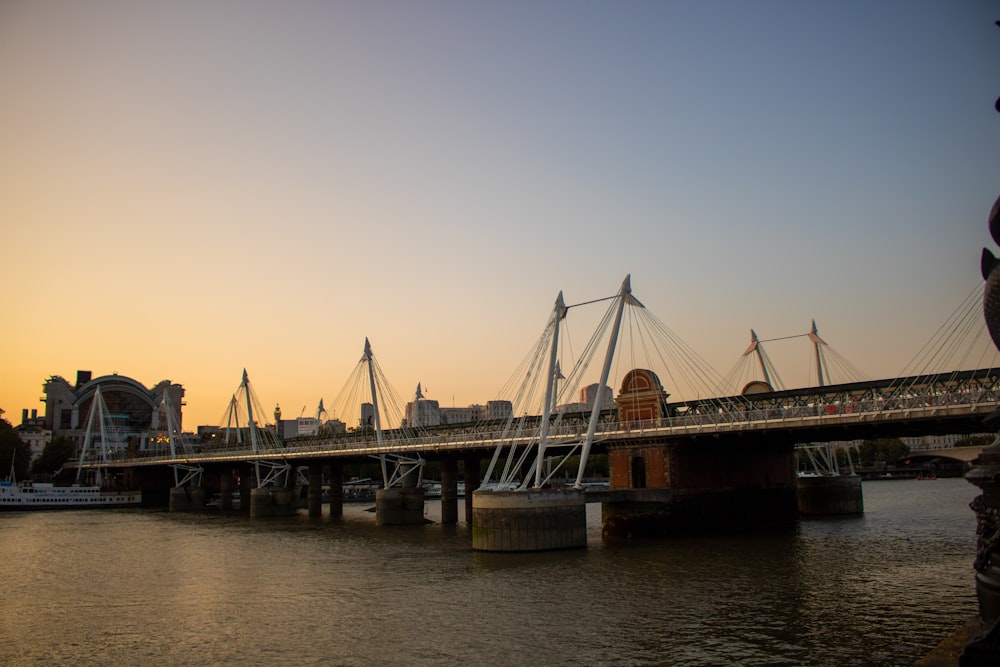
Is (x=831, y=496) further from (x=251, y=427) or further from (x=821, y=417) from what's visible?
A: (x=251, y=427)

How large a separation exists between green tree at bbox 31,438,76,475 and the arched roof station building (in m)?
15.4

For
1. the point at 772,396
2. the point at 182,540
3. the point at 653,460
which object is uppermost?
the point at 772,396

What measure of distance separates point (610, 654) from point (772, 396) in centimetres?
4577

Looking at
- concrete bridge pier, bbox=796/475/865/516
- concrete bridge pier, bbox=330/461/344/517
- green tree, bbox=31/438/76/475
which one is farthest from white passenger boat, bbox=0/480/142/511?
concrete bridge pier, bbox=796/475/865/516

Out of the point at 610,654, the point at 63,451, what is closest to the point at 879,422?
the point at 610,654

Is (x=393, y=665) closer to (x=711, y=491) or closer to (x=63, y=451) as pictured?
(x=711, y=491)

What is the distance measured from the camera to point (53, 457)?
A: 157250mm

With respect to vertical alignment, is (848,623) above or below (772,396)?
below

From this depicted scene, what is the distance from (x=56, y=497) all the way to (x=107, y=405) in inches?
2580

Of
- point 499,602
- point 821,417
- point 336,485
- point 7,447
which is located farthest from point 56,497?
point 821,417

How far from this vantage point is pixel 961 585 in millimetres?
34250

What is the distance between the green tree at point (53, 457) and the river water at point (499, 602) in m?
111

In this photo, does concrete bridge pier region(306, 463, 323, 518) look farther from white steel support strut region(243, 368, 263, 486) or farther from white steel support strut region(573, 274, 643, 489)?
white steel support strut region(573, 274, 643, 489)

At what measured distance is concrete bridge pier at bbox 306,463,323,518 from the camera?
96.3m
